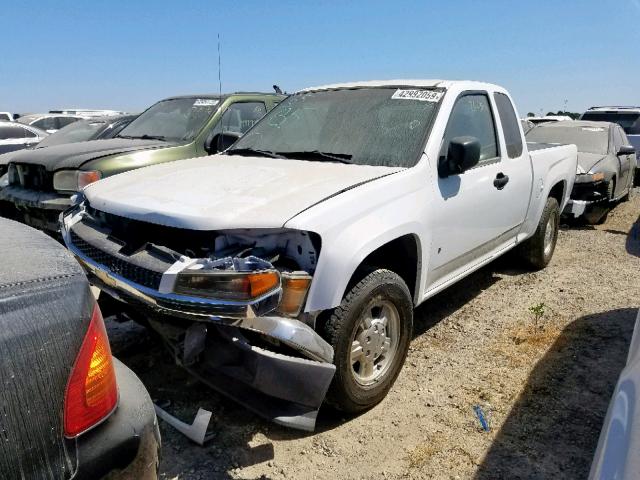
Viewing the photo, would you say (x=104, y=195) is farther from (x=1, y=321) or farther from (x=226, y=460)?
(x=1, y=321)

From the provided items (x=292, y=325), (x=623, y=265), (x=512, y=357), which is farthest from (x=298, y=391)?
(x=623, y=265)

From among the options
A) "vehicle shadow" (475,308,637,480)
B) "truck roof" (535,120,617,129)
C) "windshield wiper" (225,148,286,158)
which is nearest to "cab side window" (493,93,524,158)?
"vehicle shadow" (475,308,637,480)

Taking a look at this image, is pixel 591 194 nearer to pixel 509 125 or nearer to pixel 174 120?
pixel 509 125

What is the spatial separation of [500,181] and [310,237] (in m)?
2.14

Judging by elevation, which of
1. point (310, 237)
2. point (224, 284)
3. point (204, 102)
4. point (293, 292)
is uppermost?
point (204, 102)

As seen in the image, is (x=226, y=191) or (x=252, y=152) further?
(x=252, y=152)

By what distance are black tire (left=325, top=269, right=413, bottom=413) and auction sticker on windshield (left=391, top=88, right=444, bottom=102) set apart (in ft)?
4.65

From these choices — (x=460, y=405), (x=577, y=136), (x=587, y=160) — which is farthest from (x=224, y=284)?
(x=577, y=136)

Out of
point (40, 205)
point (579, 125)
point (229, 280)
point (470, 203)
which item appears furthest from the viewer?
point (579, 125)

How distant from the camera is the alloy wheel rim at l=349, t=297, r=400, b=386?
2.88m

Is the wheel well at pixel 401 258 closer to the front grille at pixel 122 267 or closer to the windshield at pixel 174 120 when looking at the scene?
the front grille at pixel 122 267

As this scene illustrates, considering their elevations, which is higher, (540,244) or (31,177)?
(31,177)

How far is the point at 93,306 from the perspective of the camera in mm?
1509

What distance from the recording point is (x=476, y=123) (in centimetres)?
410
